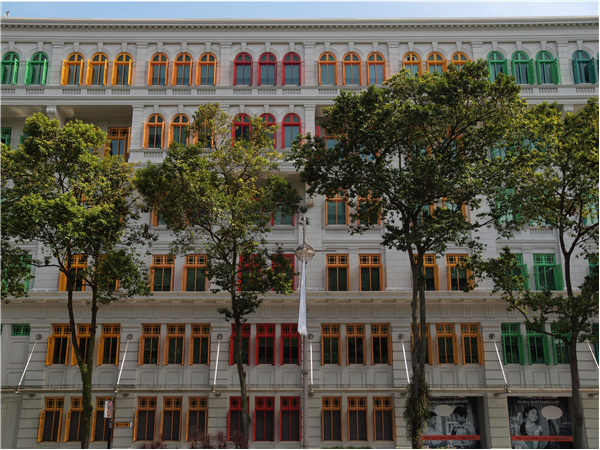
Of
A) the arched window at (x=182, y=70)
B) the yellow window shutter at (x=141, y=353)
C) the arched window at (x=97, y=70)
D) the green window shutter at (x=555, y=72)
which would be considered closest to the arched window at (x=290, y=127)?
the arched window at (x=182, y=70)

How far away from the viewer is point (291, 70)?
3306 cm

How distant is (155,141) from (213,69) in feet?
18.5

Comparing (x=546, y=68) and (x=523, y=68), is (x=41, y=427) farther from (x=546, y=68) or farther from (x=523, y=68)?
(x=546, y=68)

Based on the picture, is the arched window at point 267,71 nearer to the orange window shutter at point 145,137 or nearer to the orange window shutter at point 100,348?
the orange window shutter at point 145,137

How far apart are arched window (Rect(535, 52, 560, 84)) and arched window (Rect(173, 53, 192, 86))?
20872 millimetres

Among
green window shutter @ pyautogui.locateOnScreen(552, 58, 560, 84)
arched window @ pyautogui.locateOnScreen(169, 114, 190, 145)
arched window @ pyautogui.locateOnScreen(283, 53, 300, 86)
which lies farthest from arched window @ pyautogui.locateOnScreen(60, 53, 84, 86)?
green window shutter @ pyautogui.locateOnScreen(552, 58, 560, 84)

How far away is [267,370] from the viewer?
95.7 ft

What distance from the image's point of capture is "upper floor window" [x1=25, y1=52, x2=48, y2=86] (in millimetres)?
32562

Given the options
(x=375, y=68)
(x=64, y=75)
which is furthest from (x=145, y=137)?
(x=375, y=68)

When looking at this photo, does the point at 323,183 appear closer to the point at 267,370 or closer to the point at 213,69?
the point at 267,370

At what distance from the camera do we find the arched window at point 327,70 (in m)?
32.8

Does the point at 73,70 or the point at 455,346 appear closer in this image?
the point at 455,346

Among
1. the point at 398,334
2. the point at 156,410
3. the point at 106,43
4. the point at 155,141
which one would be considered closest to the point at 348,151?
the point at 398,334

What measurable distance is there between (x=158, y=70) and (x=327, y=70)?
33.6ft
